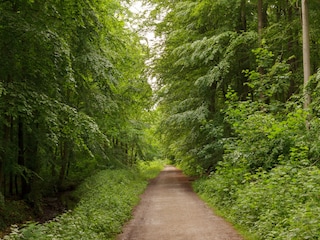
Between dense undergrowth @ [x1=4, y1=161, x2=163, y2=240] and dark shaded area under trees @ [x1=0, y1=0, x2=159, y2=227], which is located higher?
dark shaded area under trees @ [x1=0, y1=0, x2=159, y2=227]

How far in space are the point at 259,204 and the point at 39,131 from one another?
746 cm

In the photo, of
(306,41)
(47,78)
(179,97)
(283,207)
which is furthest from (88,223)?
(179,97)

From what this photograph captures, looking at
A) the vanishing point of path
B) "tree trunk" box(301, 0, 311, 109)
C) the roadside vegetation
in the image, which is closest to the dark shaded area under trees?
the vanishing point of path

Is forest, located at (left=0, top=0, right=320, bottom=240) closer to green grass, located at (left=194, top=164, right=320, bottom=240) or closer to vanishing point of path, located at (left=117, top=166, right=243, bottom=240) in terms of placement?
green grass, located at (left=194, top=164, right=320, bottom=240)

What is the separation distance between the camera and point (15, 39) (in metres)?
8.64

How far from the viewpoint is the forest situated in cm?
827

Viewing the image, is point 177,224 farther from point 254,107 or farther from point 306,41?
point 306,41

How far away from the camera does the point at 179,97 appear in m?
A: 21.5

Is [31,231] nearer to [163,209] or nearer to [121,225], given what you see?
[121,225]

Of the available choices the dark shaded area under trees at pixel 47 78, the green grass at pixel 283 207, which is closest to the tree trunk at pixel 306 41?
the green grass at pixel 283 207

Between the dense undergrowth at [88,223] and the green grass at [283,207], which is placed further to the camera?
the dense undergrowth at [88,223]

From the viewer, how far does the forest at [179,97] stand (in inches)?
326

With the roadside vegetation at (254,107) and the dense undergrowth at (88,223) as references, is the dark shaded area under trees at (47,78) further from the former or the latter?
the roadside vegetation at (254,107)

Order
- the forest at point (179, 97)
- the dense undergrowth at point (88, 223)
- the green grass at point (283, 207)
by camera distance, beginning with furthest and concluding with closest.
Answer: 1. the forest at point (179, 97)
2. the dense undergrowth at point (88, 223)
3. the green grass at point (283, 207)
